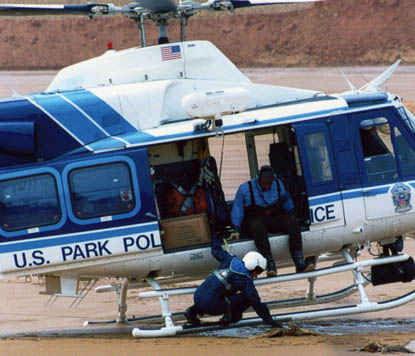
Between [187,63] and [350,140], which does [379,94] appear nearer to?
[350,140]

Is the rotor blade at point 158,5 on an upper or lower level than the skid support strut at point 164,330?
upper

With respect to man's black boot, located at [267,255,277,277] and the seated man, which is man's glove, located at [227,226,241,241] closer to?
the seated man

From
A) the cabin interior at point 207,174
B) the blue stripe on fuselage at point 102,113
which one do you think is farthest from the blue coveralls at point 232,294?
the blue stripe on fuselage at point 102,113

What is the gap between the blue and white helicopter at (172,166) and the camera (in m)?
9.68

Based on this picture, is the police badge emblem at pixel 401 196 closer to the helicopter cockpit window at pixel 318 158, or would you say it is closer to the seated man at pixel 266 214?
the helicopter cockpit window at pixel 318 158

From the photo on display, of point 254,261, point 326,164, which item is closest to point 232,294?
point 254,261

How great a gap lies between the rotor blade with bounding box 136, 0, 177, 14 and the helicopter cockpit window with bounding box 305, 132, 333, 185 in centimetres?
200

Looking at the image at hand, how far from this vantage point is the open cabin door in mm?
9984

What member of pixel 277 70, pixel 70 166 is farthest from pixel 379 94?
pixel 277 70

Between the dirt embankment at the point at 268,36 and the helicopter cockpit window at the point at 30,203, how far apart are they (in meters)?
37.9

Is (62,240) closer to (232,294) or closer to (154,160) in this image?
(154,160)

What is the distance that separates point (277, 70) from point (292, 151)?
35.2m

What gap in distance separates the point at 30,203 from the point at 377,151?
375cm

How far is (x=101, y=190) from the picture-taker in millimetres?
9719
